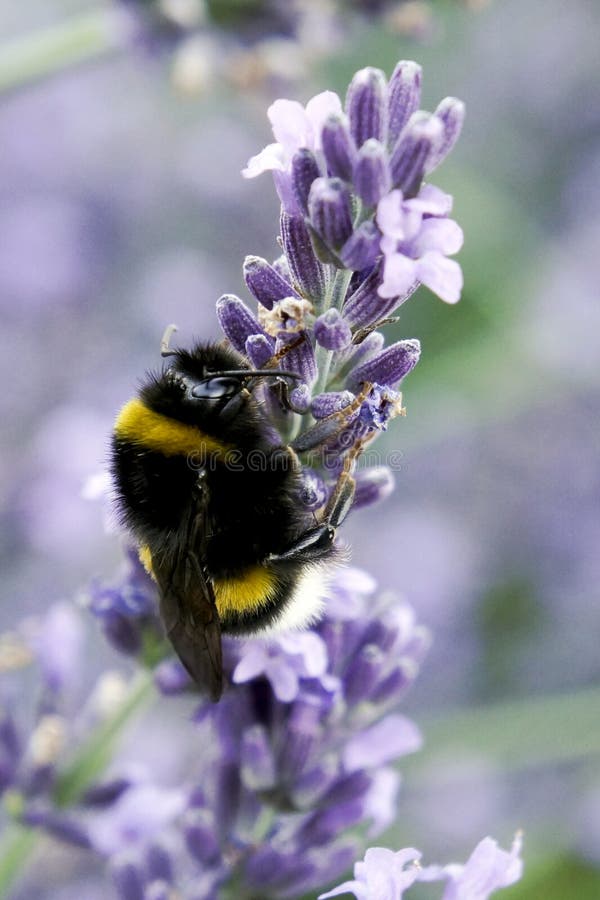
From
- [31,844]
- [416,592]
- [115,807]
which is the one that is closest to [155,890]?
[115,807]

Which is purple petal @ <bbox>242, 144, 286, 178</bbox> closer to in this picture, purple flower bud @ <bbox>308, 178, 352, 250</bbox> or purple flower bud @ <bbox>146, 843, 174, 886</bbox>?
purple flower bud @ <bbox>308, 178, 352, 250</bbox>

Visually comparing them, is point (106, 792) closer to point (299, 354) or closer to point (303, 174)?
point (299, 354)

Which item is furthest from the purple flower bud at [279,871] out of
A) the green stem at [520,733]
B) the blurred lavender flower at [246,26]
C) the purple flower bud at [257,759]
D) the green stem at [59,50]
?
the blurred lavender flower at [246,26]

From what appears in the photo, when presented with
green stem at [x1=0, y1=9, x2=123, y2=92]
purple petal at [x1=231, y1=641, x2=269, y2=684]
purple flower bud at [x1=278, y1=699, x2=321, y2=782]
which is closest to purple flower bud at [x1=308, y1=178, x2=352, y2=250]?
purple petal at [x1=231, y1=641, x2=269, y2=684]

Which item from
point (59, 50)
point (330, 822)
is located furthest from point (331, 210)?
point (59, 50)

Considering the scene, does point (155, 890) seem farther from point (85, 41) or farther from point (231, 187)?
point (231, 187)
